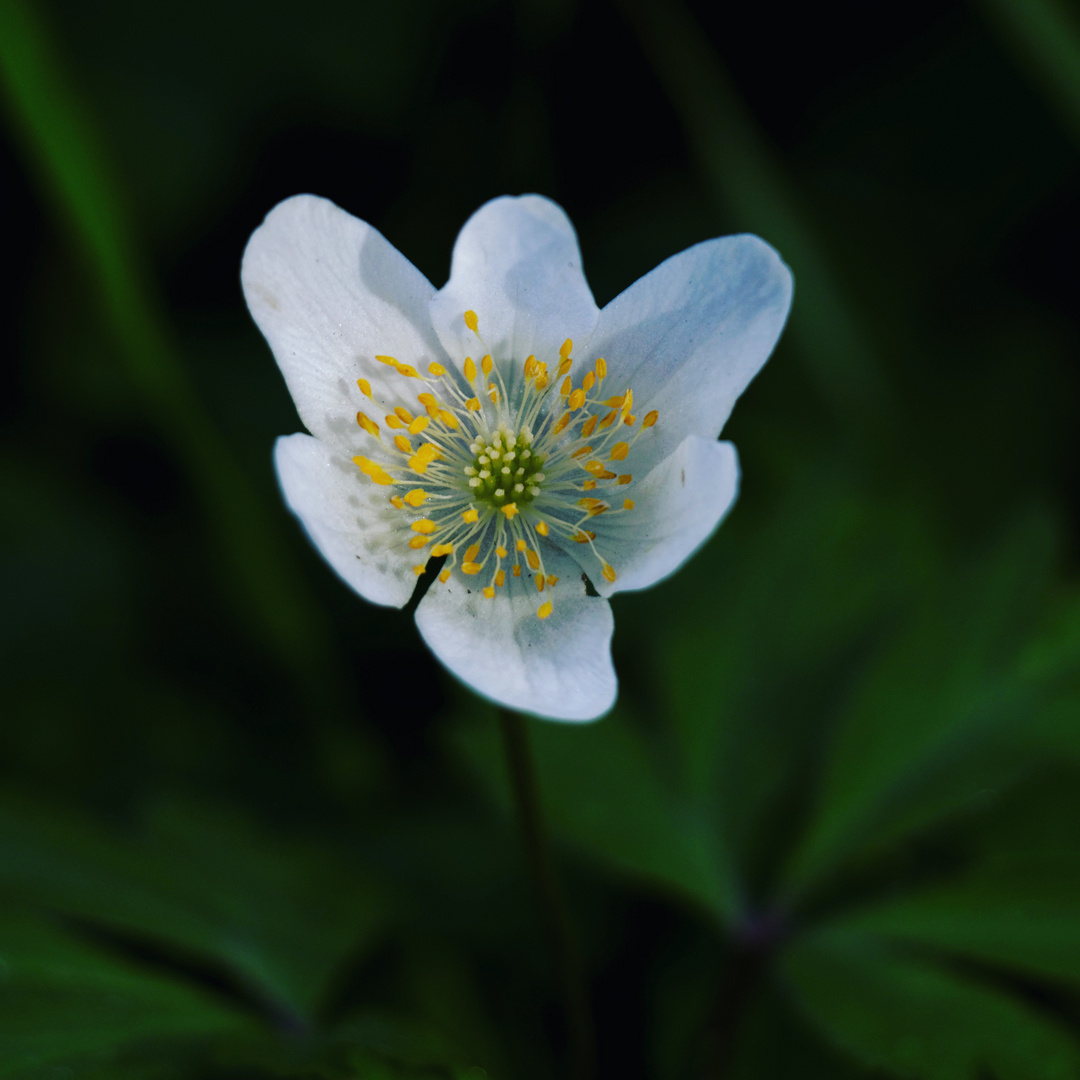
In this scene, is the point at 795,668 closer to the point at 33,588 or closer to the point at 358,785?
the point at 358,785

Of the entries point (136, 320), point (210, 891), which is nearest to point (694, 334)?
point (210, 891)

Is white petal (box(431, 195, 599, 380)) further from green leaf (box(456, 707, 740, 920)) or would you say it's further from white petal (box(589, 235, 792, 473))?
green leaf (box(456, 707, 740, 920))

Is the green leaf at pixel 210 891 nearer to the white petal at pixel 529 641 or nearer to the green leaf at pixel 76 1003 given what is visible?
the green leaf at pixel 76 1003

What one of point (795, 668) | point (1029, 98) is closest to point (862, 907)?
point (795, 668)

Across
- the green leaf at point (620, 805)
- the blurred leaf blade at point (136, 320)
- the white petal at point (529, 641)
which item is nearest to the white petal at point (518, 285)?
the white petal at point (529, 641)

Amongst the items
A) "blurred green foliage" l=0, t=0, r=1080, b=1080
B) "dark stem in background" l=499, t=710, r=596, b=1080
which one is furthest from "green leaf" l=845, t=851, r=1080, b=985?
"dark stem in background" l=499, t=710, r=596, b=1080
